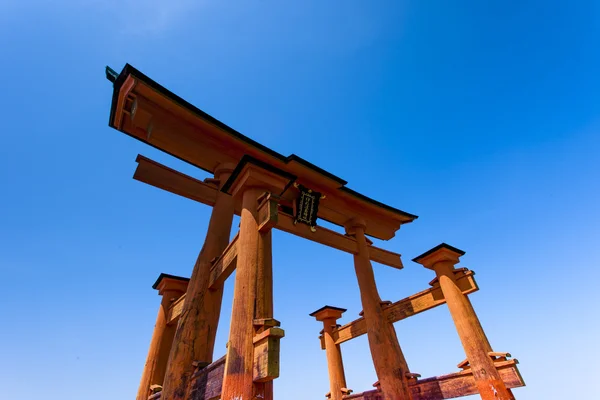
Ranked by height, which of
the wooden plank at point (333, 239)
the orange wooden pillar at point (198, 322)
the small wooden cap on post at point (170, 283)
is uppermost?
the wooden plank at point (333, 239)

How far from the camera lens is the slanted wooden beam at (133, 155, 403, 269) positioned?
6.07 m

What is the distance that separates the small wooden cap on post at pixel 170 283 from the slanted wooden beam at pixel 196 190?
1893 mm

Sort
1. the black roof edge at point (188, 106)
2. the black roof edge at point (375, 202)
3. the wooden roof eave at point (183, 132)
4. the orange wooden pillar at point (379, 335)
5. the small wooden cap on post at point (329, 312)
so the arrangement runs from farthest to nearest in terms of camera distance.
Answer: the small wooden cap on post at point (329, 312), the black roof edge at point (375, 202), the orange wooden pillar at point (379, 335), the wooden roof eave at point (183, 132), the black roof edge at point (188, 106)

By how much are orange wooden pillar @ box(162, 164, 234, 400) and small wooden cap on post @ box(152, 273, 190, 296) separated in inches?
74.4

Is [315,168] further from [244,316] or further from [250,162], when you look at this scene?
[244,316]

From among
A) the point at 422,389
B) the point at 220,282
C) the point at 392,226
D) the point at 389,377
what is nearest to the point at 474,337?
the point at 422,389

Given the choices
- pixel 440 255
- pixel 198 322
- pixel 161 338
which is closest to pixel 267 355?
pixel 198 322

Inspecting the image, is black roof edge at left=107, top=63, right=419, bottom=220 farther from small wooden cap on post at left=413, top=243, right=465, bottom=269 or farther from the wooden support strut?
the wooden support strut

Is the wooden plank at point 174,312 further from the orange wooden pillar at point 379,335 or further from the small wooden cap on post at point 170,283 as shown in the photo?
the orange wooden pillar at point 379,335

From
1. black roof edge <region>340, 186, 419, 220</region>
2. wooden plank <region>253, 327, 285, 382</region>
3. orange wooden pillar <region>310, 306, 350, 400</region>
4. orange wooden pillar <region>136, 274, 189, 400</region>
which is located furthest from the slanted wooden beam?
wooden plank <region>253, 327, 285, 382</region>

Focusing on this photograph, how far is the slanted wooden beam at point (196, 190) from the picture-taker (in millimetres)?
6071

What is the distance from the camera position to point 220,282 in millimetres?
4629

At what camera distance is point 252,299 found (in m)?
3.26

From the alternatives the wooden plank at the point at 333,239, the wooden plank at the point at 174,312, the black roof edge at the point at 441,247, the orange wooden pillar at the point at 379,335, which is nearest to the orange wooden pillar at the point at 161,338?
the wooden plank at the point at 174,312
